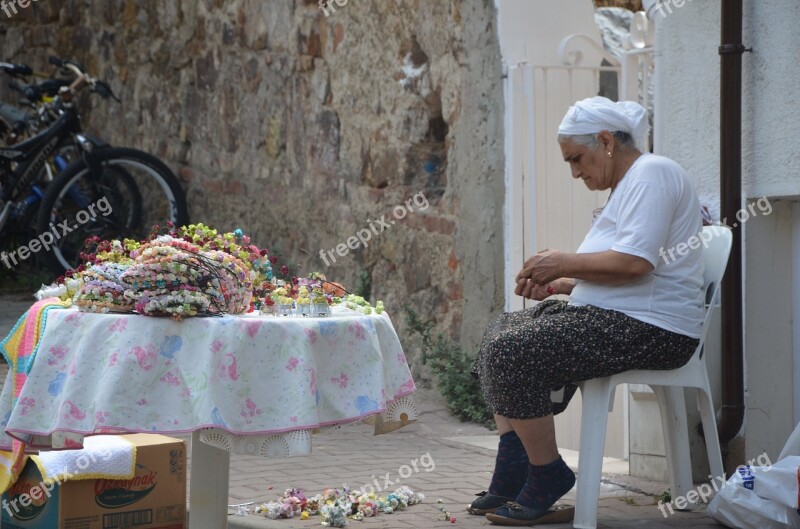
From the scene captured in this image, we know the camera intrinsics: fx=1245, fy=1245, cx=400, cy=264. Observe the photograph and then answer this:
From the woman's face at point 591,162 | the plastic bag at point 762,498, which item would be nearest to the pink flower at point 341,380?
the woman's face at point 591,162

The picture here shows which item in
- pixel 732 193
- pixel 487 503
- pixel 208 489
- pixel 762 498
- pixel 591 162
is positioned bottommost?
pixel 487 503

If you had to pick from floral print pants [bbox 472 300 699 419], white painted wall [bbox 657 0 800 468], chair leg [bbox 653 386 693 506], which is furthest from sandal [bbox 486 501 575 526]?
white painted wall [bbox 657 0 800 468]

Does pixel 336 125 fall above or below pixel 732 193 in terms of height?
above

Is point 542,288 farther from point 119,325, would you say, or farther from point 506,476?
point 119,325

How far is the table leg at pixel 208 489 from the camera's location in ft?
11.9

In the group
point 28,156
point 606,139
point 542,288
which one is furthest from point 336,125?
point 606,139

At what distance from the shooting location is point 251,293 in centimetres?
351

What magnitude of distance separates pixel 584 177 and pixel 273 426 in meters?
1.49

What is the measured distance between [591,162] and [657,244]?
0.40m

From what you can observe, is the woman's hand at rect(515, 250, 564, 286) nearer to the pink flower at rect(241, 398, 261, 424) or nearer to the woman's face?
the woman's face

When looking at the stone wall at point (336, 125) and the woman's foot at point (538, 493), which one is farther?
the stone wall at point (336, 125)

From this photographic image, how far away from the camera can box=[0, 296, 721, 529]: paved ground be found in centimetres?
409

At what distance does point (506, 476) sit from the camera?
418cm

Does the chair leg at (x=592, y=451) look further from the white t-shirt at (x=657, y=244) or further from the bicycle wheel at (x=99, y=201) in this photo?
the bicycle wheel at (x=99, y=201)
